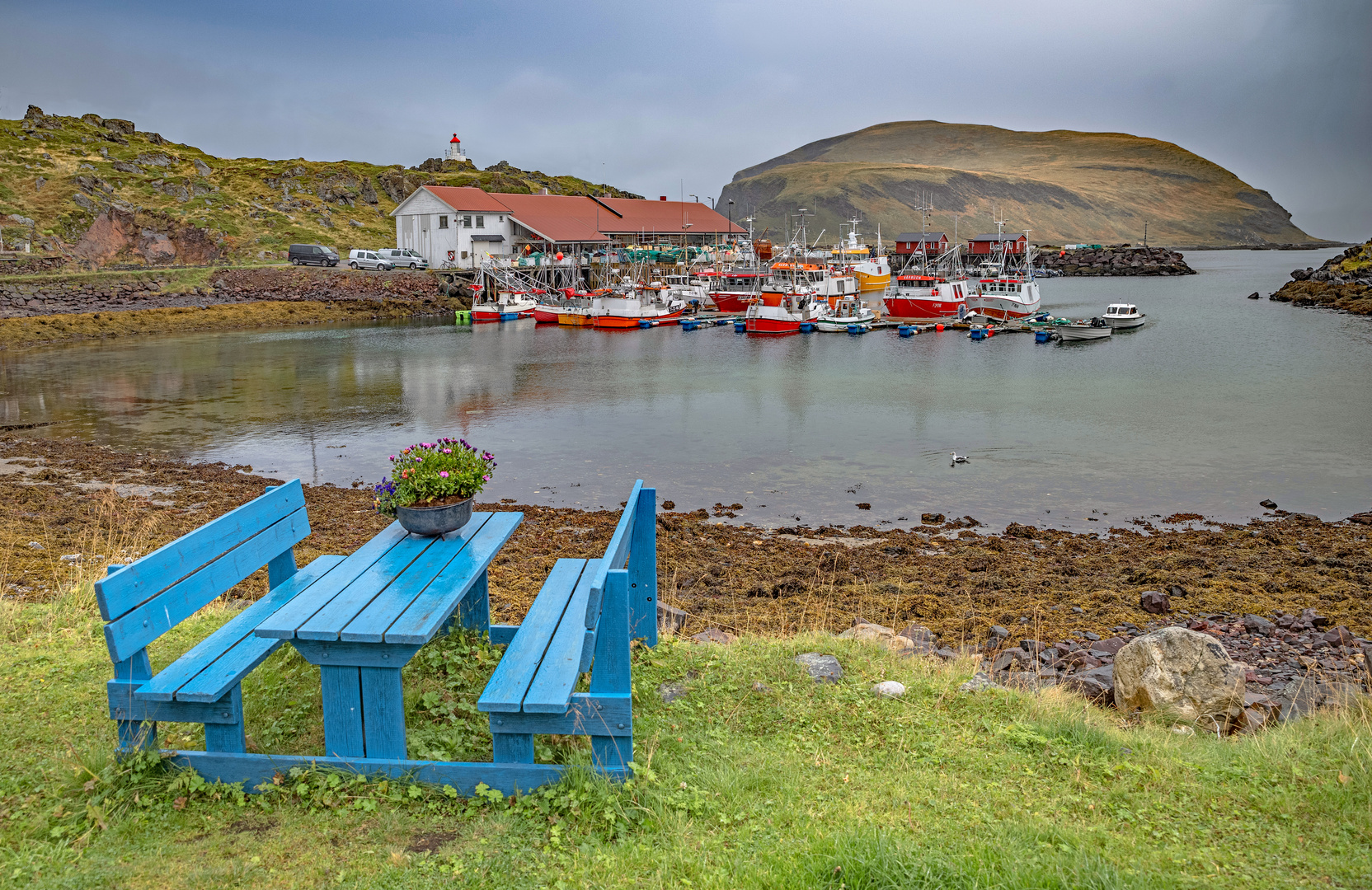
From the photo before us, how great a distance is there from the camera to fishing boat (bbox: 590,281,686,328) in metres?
57.1

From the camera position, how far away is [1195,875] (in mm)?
3139

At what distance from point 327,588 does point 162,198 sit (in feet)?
253

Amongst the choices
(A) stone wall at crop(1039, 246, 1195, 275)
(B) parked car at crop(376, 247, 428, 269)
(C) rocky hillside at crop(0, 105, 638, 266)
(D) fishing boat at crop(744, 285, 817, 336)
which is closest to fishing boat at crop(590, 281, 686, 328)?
(D) fishing boat at crop(744, 285, 817, 336)

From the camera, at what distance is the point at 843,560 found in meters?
11.1

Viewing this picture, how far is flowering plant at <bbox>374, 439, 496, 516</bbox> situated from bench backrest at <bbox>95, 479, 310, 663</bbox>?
1.89 ft

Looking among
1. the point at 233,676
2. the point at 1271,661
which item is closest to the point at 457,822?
the point at 233,676

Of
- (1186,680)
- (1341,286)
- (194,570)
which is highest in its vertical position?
(1341,286)

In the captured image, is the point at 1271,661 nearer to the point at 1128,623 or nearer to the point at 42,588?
the point at 1128,623

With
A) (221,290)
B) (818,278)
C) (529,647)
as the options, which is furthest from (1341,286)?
(529,647)

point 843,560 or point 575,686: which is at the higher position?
point 575,686

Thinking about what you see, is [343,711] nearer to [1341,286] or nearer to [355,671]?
[355,671]

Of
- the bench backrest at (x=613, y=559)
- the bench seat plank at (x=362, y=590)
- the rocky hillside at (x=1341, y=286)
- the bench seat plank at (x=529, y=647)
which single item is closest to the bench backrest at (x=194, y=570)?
the bench seat plank at (x=362, y=590)

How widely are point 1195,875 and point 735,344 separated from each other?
44399 mm

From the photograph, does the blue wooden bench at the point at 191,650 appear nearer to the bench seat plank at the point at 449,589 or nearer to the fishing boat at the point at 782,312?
the bench seat plank at the point at 449,589
